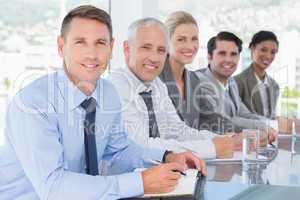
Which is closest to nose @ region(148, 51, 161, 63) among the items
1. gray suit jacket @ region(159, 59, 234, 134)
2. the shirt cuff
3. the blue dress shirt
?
gray suit jacket @ region(159, 59, 234, 134)

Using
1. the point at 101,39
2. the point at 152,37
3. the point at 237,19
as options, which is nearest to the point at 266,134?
the point at 152,37

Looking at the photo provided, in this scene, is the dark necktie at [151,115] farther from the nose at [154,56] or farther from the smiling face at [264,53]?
the smiling face at [264,53]

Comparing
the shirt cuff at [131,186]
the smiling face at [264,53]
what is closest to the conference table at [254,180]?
the shirt cuff at [131,186]

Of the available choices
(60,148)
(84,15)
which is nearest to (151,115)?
(84,15)

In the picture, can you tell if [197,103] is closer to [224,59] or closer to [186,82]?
[186,82]

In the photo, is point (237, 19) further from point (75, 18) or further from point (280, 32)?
point (75, 18)

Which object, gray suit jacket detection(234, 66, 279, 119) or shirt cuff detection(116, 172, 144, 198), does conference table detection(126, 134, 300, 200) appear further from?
gray suit jacket detection(234, 66, 279, 119)

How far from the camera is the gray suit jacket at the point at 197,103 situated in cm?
275

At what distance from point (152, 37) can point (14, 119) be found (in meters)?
1.10

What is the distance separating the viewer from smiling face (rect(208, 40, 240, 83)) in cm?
332

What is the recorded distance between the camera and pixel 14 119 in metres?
1.38

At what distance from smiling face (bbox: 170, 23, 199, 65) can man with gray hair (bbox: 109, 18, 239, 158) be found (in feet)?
1.02

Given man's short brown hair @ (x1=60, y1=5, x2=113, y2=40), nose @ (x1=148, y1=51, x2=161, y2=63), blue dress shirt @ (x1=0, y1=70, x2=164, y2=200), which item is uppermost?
man's short brown hair @ (x1=60, y1=5, x2=113, y2=40)

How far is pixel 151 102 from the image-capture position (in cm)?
228
